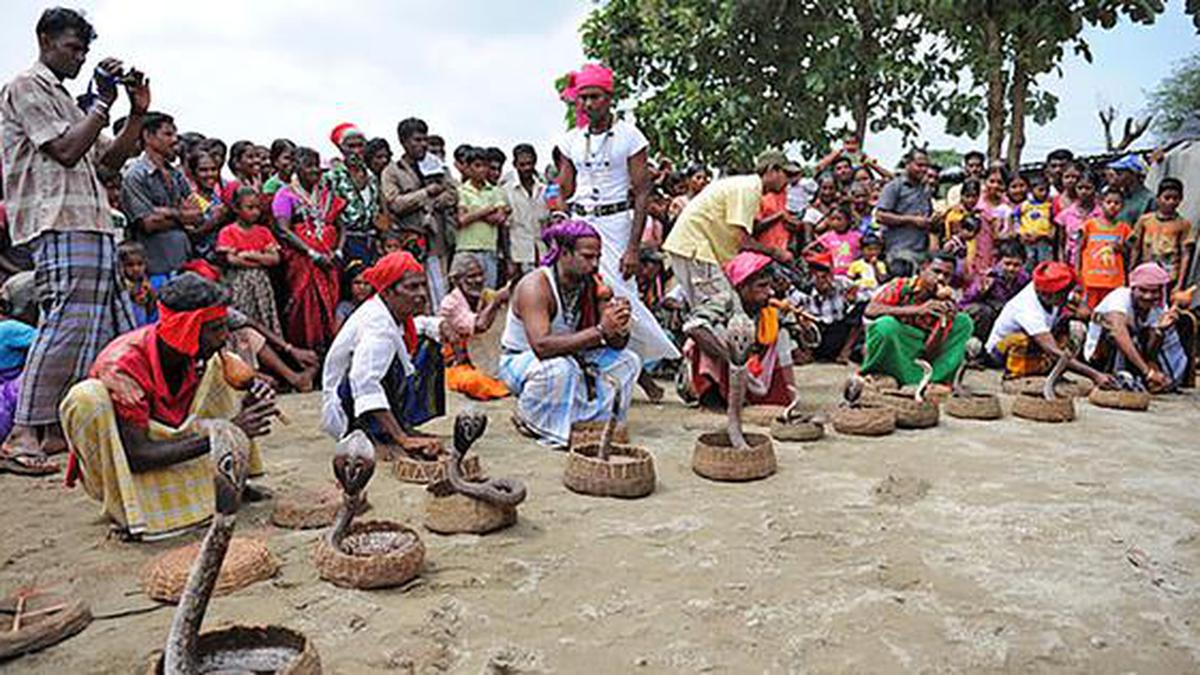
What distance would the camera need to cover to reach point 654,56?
14648 mm

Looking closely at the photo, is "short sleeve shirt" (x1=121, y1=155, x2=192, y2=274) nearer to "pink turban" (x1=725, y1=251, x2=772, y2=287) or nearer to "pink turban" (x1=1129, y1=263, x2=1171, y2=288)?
"pink turban" (x1=725, y1=251, x2=772, y2=287)

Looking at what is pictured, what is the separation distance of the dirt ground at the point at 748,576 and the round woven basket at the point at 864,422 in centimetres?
47

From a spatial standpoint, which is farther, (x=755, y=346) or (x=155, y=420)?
(x=755, y=346)

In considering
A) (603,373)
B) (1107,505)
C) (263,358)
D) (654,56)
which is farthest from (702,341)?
(654,56)

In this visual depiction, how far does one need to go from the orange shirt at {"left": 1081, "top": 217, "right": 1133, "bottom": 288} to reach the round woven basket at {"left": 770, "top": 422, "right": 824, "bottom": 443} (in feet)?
13.3

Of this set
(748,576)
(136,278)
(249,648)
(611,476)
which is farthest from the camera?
(136,278)

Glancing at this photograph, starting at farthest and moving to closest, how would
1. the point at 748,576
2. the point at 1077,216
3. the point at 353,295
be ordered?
the point at 1077,216
the point at 353,295
the point at 748,576

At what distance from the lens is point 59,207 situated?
4109 mm

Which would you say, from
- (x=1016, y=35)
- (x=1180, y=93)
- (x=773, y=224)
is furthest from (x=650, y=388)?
(x=1180, y=93)

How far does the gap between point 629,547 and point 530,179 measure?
5989 millimetres

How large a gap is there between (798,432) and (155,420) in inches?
126

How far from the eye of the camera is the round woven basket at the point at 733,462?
4195 millimetres

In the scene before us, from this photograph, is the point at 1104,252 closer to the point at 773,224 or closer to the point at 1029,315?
the point at 1029,315

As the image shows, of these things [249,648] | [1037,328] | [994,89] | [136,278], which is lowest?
[249,648]
